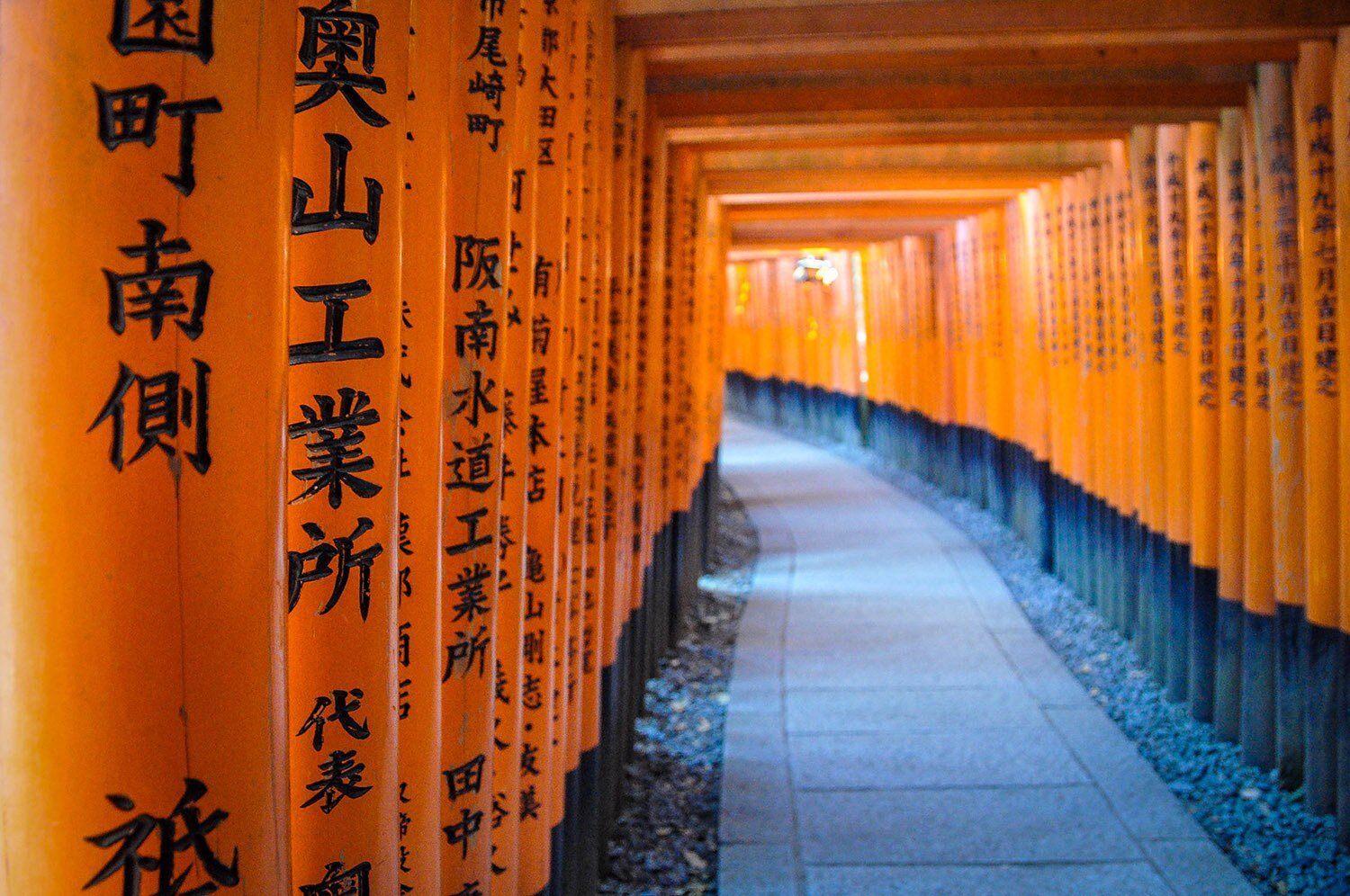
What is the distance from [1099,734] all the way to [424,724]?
4697mm

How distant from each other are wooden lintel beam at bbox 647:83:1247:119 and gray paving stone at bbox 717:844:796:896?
3607 millimetres

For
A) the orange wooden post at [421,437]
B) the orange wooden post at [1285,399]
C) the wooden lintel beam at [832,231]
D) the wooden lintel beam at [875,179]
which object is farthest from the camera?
the wooden lintel beam at [832,231]

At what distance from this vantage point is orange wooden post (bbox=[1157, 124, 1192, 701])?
629cm

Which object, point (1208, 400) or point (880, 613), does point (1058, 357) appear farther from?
point (1208, 400)

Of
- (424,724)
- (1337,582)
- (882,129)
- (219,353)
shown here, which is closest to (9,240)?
(219,353)

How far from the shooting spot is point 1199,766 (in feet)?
17.9

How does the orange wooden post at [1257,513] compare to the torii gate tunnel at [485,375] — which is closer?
the torii gate tunnel at [485,375]

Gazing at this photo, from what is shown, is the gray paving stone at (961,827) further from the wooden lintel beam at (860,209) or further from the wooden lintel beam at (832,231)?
the wooden lintel beam at (832,231)

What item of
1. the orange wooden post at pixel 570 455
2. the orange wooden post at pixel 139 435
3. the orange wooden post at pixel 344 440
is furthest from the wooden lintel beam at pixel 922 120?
the orange wooden post at pixel 139 435

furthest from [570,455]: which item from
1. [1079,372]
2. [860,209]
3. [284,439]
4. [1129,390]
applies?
[860,209]

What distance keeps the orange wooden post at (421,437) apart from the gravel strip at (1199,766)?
3.58 meters

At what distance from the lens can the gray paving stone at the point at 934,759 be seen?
5.30 m

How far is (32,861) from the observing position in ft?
3.63

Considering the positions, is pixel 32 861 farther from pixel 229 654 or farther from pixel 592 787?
pixel 592 787
